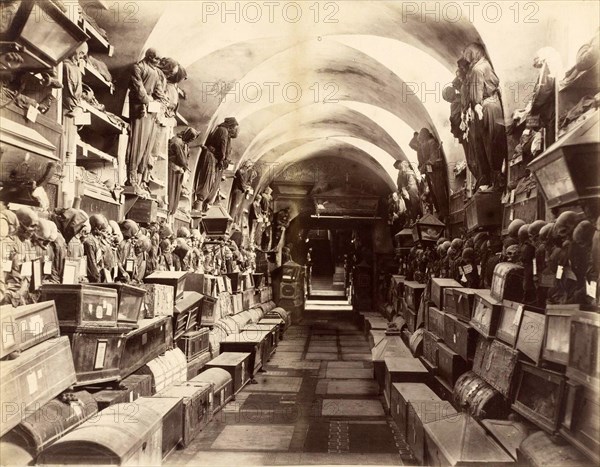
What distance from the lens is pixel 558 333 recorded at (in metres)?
3.97

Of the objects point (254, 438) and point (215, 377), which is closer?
point (254, 438)

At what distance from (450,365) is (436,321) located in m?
1.46

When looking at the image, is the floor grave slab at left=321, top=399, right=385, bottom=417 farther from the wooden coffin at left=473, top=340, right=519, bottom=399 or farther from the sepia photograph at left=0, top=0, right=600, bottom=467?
the wooden coffin at left=473, top=340, right=519, bottom=399

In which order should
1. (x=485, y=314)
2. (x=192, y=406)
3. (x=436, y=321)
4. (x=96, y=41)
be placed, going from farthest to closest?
(x=436, y=321) → (x=96, y=41) → (x=192, y=406) → (x=485, y=314)

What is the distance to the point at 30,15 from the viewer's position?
4.09m

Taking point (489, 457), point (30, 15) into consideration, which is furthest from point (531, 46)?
point (30, 15)

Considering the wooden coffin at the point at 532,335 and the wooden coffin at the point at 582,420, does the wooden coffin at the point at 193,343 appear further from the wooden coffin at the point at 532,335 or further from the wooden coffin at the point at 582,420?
the wooden coffin at the point at 582,420

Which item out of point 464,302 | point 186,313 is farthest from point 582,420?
point 186,313

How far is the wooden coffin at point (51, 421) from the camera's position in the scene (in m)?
3.96

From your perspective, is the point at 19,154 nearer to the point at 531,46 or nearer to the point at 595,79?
the point at 595,79

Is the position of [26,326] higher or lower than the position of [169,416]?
higher

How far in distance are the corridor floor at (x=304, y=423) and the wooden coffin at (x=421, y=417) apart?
0.87ft

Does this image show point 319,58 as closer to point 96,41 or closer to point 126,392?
point 96,41

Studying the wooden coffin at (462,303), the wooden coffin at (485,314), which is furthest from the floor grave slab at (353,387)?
the wooden coffin at (485,314)
